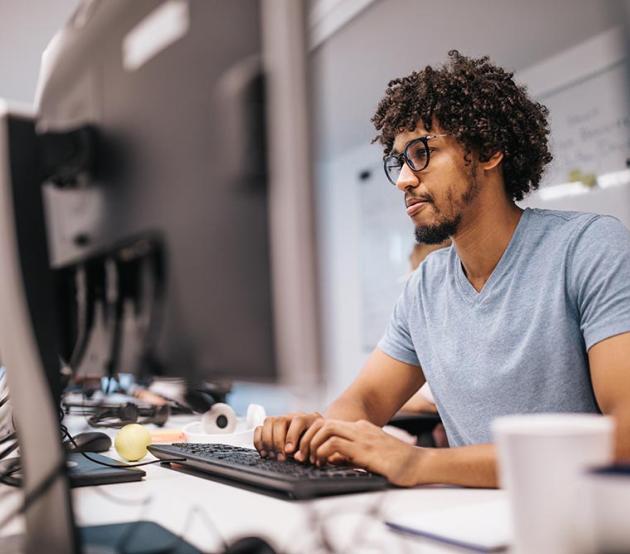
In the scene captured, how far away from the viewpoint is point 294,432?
3.07ft

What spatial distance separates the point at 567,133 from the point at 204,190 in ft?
9.05

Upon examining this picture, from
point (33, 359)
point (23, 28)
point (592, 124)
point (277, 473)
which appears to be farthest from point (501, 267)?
point (23, 28)

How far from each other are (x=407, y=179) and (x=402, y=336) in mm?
339

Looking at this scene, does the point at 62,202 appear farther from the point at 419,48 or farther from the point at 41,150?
the point at 419,48

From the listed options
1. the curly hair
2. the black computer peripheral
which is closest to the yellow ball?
the black computer peripheral

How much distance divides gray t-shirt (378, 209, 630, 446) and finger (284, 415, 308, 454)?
1.41ft

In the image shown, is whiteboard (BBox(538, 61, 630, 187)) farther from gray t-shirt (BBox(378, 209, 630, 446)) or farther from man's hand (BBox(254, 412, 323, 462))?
man's hand (BBox(254, 412, 323, 462))

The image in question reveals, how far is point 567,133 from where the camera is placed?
2.96 m

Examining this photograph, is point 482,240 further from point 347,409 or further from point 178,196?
point 178,196

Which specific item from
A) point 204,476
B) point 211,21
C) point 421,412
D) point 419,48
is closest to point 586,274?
point 204,476

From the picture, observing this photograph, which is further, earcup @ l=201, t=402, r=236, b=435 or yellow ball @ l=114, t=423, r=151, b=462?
earcup @ l=201, t=402, r=236, b=435

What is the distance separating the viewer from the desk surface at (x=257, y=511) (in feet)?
1.92

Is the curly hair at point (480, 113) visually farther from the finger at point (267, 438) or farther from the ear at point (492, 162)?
the finger at point (267, 438)

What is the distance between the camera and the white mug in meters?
0.43
